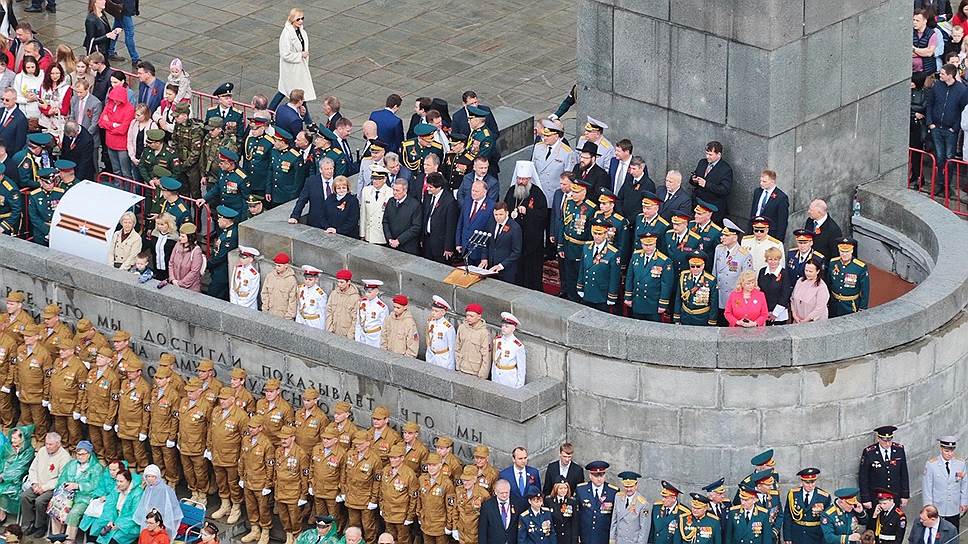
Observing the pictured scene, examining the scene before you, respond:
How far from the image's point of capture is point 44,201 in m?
38.4

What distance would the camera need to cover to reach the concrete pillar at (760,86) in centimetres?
3431

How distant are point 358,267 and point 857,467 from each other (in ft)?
23.7

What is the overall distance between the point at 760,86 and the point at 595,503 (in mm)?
5910

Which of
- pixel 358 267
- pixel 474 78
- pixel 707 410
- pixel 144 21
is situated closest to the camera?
pixel 707 410

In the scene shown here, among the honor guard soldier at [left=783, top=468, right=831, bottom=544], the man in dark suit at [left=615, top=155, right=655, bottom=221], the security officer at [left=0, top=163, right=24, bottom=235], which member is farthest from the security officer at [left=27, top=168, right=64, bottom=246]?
the honor guard soldier at [left=783, top=468, right=831, bottom=544]

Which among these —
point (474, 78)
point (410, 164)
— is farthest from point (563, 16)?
point (410, 164)

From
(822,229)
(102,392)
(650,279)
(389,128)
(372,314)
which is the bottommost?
(102,392)

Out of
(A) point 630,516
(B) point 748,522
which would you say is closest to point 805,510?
(B) point 748,522

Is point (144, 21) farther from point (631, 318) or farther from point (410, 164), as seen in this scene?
point (631, 318)

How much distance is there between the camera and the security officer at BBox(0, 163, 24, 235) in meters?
38.6

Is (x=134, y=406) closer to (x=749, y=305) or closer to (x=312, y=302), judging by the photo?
(x=312, y=302)

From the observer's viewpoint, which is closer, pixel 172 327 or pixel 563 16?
pixel 172 327

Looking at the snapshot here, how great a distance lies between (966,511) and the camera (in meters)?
34.2

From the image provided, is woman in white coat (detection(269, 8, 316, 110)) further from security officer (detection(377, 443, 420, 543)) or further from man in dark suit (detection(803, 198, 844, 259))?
man in dark suit (detection(803, 198, 844, 259))
